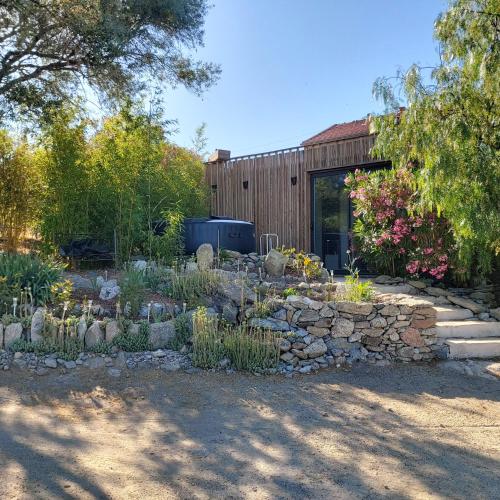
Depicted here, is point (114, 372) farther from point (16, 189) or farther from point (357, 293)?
point (16, 189)

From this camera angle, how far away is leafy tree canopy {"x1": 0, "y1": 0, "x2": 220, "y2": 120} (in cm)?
634

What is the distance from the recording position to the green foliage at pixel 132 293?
5.12 meters

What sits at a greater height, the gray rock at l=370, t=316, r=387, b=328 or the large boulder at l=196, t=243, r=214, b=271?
the large boulder at l=196, t=243, r=214, b=271

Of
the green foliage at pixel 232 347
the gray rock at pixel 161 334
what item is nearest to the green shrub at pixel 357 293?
the green foliage at pixel 232 347

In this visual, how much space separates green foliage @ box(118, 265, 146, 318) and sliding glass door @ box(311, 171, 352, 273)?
418cm

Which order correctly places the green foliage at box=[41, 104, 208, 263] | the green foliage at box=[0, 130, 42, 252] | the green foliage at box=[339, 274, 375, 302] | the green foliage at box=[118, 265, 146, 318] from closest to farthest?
the green foliage at box=[118, 265, 146, 318]
the green foliage at box=[339, 274, 375, 302]
the green foliage at box=[41, 104, 208, 263]
the green foliage at box=[0, 130, 42, 252]

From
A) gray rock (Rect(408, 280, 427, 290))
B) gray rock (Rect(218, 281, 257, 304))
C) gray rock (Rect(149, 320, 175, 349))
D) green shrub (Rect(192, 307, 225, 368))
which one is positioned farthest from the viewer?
gray rock (Rect(408, 280, 427, 290))

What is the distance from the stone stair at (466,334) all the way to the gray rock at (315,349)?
4.45 feet

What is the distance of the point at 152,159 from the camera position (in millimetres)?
7934

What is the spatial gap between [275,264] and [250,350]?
260cm

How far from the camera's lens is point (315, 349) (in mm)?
4887

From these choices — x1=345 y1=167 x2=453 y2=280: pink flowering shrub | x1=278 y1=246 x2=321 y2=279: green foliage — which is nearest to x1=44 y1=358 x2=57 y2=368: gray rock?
x1=278 y1=246 x2=321 y2=279: green foliage

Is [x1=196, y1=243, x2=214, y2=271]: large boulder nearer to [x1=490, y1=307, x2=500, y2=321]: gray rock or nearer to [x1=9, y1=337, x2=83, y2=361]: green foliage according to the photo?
[x1=9, y1=337, x2=83, y2=361]: green foliage

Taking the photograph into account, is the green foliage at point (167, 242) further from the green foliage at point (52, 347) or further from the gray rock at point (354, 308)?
the gray rock at point (354, 308)
